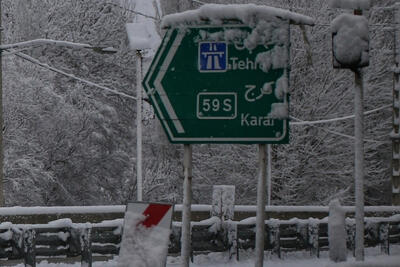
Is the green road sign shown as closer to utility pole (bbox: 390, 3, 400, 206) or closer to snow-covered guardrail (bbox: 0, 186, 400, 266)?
snow-covered guardrail (bbox: 0, 186, 400, 266)

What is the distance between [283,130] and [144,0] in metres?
40.4

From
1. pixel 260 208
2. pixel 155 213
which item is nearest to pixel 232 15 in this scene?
pixel 260 208

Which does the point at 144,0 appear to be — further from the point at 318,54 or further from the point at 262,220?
the point at 262,220

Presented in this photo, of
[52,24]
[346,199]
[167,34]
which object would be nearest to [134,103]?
[52,24]

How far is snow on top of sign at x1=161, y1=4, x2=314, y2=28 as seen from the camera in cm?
875

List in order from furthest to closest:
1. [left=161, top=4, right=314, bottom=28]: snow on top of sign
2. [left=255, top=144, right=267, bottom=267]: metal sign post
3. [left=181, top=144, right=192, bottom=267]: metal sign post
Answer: [left=161, top=4, right=314, bottom=28]: snow on top of sign → [left=181, top=144, right=192, bottom=267]: metal sign post → [left=255, top=144, right=267, bottom=267]: metal sign post

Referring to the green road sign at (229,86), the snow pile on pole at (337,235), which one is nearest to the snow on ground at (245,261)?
the snow pile on pole at (337,235)

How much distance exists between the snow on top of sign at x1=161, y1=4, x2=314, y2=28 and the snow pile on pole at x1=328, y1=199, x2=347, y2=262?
218 inches

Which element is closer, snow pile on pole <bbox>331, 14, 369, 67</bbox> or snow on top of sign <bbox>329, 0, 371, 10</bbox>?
snow pile on pole <bbox>331, 14, 369, 67</bbox>

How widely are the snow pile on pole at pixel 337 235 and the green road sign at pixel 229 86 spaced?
5257mm

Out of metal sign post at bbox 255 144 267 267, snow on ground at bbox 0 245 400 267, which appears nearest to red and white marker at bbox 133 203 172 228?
metal sign post at bbox 255 144 267 267

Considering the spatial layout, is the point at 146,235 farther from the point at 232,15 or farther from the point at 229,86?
the point at 232,15

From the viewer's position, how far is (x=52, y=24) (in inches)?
1639

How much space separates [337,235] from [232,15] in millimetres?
6720
